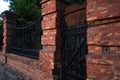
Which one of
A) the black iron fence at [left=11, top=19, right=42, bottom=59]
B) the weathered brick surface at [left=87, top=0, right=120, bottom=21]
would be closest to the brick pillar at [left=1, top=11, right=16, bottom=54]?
the black iron fence at [left=11, top=19, right=42, bottom=59]

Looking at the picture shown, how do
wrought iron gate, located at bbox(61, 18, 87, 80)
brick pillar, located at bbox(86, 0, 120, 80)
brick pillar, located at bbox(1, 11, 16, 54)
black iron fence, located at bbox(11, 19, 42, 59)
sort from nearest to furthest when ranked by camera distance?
brick pillar, located at bbox(86, 0, 120, 80)
wrought iron gate, located at bbox(61, 18, 87, 80)
black iron fence, located at bbox(11, 19, 42, 59)
brick pillar, located at bbox(1, 11, 16, 54)

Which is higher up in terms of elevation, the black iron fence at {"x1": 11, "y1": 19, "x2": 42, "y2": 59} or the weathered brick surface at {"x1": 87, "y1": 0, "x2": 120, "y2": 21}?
the weathered brick surface at {"x1": 87, "y1": 0, "x2": 120, "y2": 21}

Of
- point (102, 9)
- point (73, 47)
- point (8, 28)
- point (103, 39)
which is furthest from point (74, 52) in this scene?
point (8, 28)

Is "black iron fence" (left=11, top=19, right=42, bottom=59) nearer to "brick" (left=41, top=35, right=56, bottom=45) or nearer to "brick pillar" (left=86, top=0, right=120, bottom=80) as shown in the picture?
"brick" (left=41, top=35, right=56, bottom=45)

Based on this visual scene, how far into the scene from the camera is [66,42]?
17.2 feet

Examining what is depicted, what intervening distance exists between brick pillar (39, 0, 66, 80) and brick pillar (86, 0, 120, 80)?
60.6 inches

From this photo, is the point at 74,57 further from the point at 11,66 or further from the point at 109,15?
the point at 11,66

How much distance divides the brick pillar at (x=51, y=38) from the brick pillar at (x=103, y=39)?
1539mm

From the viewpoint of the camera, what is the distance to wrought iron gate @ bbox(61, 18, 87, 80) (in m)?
4.58

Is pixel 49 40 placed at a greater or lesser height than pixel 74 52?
greater

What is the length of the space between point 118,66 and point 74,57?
5.57 ft

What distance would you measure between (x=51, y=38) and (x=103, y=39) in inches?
82.0

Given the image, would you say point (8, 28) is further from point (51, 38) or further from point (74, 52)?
point (74, 52)

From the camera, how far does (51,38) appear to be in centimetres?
544
